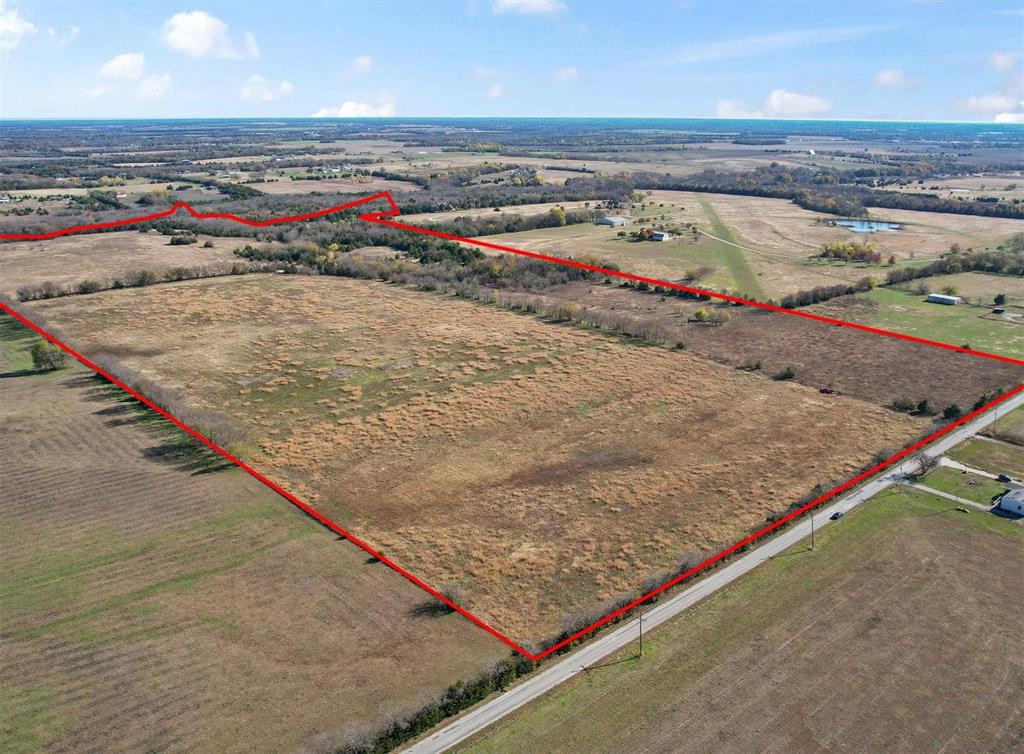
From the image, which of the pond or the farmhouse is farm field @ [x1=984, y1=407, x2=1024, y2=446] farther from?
the pond

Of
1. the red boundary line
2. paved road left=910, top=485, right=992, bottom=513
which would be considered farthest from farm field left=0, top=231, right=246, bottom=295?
paved road left=910, top=485, right=992, bottom=513

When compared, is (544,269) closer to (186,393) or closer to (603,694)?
(186,393)

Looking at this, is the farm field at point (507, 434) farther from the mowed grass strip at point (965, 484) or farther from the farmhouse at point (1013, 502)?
the farmhouse at point (1013, 502)

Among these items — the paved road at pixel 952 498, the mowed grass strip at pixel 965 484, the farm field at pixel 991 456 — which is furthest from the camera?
the farm field at pixel 991 456

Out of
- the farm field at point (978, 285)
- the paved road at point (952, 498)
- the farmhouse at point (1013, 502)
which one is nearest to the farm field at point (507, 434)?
the paved road at point (952, 498)

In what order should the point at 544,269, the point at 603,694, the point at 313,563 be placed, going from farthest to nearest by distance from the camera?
the point at 544,269
the point at 313,563
the point at 603,694

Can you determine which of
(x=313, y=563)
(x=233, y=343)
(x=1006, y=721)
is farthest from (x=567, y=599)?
(x=233, y=343)
